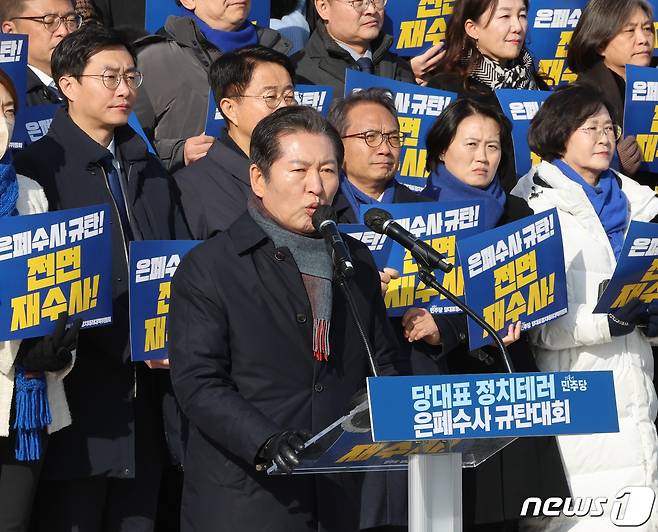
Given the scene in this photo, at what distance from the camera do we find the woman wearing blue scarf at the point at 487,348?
5.93m

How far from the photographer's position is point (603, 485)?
6.12 m

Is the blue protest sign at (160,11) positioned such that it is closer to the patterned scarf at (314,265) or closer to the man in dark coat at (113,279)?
the man in dark coat at (113,279)

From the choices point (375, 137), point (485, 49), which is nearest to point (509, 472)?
point (375, 137)

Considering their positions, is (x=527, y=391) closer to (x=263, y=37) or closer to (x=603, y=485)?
(x=603, y=485)

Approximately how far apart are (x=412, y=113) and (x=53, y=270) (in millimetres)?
2518

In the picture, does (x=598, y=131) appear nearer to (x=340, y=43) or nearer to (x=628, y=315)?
(x=628, y=315)

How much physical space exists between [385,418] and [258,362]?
3.16 ft

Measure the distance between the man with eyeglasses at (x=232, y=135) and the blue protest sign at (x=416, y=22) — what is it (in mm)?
1950

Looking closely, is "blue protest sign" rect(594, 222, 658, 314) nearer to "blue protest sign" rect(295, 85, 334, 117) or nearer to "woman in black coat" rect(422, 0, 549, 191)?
"blue protest sign" rect(295, 85, 334, 117)

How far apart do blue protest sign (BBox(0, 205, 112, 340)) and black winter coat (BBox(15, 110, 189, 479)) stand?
32cm

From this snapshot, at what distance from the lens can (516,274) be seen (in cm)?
556

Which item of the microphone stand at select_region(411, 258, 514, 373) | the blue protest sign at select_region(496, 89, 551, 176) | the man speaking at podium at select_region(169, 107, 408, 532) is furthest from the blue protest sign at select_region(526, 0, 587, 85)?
the microphone stand at select_region(411, 258, 514, 373)

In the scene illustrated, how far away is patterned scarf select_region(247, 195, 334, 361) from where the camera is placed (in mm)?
4301

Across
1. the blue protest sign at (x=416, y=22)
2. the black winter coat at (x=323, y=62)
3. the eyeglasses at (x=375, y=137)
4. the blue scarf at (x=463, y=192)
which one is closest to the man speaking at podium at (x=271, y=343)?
the eyeglasses at (x=375, y=137)
